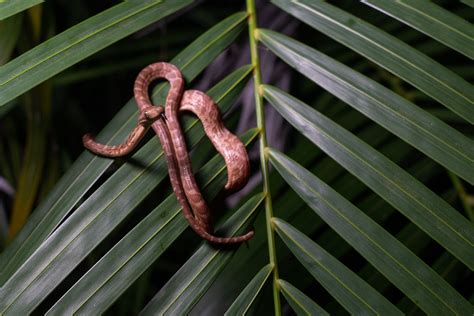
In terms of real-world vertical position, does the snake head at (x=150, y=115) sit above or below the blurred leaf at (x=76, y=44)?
below

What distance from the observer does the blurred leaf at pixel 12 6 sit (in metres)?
1.08

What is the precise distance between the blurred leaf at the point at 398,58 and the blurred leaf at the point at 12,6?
66cm

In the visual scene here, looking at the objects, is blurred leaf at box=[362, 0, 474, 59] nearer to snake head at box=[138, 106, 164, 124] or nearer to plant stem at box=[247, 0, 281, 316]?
plant stem at box=[247, 0, 281, 316]

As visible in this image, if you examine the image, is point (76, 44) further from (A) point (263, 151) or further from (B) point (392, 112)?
(B) point (392, 112)

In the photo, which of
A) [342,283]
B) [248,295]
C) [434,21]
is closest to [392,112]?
[434,21]

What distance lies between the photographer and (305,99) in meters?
2.00

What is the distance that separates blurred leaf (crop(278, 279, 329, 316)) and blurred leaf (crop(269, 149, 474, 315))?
0.50 ft

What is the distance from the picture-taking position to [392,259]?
1.06m

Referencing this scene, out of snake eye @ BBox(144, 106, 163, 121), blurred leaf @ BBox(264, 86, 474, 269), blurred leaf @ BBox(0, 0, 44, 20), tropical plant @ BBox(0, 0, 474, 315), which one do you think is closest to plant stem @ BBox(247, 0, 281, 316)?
tropical plant @ BBox(0, 0, 474, 315)

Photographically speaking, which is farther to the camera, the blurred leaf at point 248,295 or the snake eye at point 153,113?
the snake eye at point 153,113

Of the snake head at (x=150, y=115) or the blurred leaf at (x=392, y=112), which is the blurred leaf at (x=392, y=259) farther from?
the snake head at (x=150, y=115)

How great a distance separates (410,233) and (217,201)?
2.12 ft

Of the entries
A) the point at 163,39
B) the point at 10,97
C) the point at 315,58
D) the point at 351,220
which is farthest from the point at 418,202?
the point at 163,39

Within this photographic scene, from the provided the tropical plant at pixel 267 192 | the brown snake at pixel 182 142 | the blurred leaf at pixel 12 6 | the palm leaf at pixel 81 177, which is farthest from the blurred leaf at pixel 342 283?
the blurred leaf at pixel 12 6
